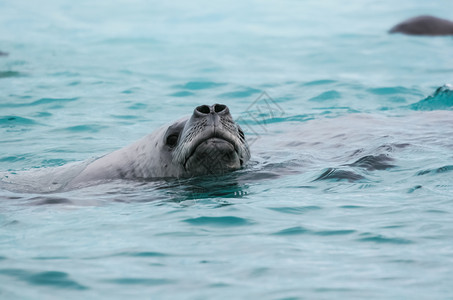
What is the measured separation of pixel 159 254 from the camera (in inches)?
178

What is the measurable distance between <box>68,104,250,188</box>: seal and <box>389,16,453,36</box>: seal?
13.0m

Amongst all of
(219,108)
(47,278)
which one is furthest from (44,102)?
(47,278)

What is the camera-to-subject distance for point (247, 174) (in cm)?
650

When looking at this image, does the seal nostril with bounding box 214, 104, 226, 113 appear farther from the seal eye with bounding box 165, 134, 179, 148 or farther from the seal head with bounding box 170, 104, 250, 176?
the seal eye with bounding box 165, 134, 179, 148

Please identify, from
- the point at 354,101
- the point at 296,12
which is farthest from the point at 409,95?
the point at 296,12

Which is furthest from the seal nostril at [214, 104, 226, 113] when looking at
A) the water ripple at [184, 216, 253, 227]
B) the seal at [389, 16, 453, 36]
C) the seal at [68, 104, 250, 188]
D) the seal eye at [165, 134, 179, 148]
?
the seal at [389, 16, 453, 36]

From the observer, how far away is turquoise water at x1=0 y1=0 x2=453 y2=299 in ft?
13.5

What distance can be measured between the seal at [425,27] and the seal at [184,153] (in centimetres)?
1302

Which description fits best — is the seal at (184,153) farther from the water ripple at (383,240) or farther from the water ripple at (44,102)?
the water ripple at (44,102)

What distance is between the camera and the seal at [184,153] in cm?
594

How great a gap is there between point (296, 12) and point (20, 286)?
71.5 feet

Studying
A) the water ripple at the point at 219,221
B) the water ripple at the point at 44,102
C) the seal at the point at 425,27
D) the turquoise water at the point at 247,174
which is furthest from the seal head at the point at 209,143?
the seal at the point at 425,27

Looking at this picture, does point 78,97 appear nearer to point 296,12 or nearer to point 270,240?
point 270,240

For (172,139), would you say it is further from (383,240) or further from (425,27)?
(425,27)
